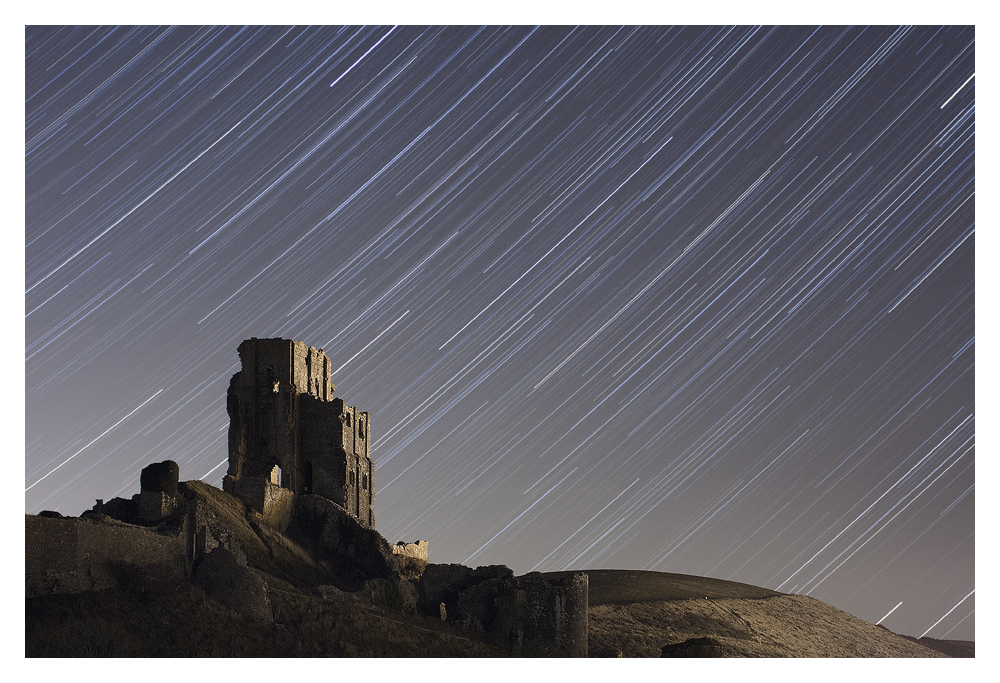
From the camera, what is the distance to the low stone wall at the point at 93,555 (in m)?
40.3

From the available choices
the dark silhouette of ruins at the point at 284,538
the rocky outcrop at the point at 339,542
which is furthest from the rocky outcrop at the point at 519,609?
the rocky outcrop at the point at 339,542

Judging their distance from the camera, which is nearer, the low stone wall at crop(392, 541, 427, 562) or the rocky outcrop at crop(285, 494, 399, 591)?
the rocky outcrop at crop(285, 494, 399, 591)

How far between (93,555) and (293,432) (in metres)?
25.3

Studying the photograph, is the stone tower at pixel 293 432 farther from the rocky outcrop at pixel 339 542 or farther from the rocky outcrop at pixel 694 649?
the rocky outcrop at pixel 694 649

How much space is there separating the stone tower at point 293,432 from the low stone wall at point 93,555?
19388mm

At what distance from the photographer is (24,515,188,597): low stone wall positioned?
40281mm

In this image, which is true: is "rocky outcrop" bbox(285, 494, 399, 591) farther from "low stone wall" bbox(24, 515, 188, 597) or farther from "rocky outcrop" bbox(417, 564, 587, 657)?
"low stone wall" bbox(24, 515, 188, 597)

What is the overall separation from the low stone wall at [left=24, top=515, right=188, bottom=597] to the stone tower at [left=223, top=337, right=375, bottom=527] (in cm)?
1939

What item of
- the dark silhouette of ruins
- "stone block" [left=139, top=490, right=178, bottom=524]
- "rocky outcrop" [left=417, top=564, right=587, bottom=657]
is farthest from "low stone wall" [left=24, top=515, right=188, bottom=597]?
"rocky outcrop" [left=417, top=564, right=587, bottom=657]

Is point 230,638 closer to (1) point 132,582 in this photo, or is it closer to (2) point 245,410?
(1) point 132,582

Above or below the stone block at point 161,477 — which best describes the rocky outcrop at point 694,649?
below

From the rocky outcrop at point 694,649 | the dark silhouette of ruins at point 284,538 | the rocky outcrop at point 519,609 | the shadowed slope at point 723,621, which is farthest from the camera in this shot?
the shadowed slope at point 723,621

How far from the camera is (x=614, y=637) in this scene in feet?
198

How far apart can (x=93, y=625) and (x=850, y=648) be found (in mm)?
44241
